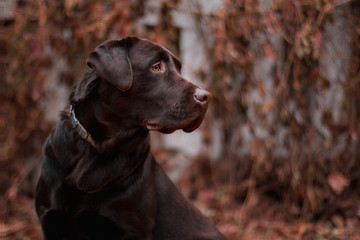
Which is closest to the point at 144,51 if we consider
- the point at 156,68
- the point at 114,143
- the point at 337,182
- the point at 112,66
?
the point at 156,68

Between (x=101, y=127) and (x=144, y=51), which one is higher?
(x=144, y=51)

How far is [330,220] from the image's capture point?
425 cm

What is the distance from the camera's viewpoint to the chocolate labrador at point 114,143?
2.06 meters

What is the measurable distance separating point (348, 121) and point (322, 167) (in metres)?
0.54

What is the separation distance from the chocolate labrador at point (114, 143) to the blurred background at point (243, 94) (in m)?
1.78

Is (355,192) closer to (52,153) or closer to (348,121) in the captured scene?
(348,121)

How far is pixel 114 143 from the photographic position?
215 centimetres

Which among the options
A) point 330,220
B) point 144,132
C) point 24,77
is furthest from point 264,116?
point 24,77

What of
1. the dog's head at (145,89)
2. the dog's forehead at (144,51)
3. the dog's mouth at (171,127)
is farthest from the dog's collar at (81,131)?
the dog's forehead at (144,51)

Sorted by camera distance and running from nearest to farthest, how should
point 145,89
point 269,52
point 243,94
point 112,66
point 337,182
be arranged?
point 112,66 → point 145,89 → point 269,52 → point 337,182 → point 243,94

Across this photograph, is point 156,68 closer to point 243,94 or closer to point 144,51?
point 144,51

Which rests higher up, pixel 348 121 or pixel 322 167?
pixel 348 121

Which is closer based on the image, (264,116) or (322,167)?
(264,116)

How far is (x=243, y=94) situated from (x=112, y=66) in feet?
8.06
